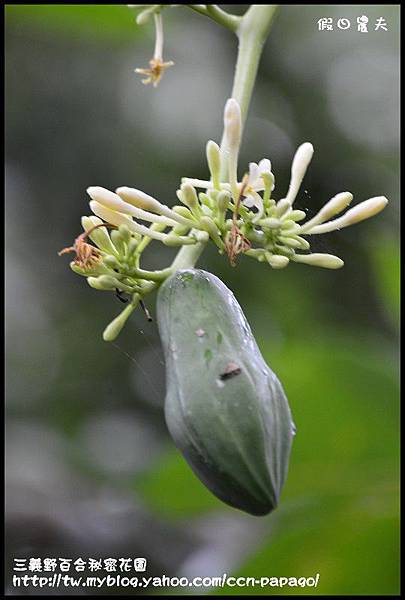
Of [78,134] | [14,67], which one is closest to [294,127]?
[78,134]

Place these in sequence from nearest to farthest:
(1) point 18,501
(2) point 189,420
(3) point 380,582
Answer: (2) point 189,420 < (3) point 380,582 < (1) point 18,501

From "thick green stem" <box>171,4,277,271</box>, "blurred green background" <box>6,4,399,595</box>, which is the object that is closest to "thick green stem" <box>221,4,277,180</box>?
"thick green stem" <box>171,4,277,271</box>

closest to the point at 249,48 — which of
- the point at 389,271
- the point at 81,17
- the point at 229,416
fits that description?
the point at 229,416

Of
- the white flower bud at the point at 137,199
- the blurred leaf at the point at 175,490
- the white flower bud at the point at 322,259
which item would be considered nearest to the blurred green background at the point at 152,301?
the blurred leaf at the point at 175,490

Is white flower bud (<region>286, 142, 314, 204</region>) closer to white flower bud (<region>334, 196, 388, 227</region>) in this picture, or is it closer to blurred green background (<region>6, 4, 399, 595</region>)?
white flower bud (<region>334, 196, 388, 227</region>)

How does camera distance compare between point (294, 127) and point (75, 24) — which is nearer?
point (75, 24)

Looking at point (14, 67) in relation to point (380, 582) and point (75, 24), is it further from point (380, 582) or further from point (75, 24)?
point (380, 582)
